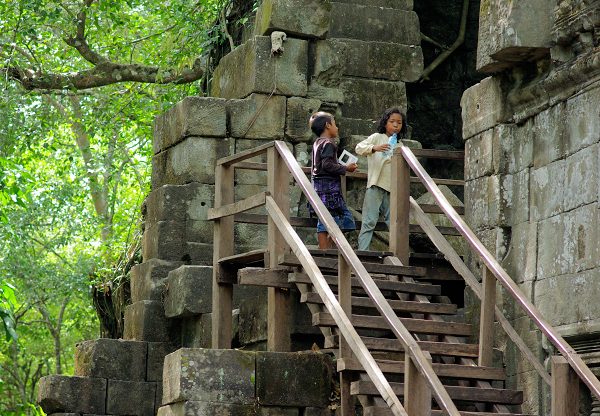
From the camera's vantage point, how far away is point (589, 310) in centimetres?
928

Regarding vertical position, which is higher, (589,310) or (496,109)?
(496,109)

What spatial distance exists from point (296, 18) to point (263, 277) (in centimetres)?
399

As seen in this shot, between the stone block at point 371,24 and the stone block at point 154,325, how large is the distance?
3.28 metres

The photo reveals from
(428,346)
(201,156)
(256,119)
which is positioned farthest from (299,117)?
(428,346)

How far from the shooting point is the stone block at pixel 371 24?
47.8ft

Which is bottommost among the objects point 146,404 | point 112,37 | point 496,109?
point 146,404

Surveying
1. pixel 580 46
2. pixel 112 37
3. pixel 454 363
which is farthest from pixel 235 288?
pixel 112 37

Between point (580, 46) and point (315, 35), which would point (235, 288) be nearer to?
point (315, 35)

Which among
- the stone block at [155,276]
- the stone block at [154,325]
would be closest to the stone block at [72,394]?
the stone block at [154,325]

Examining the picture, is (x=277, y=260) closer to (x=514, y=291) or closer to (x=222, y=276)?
(x=222, y=276)

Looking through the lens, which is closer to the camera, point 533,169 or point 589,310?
point 589,310

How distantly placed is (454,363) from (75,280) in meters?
12.1

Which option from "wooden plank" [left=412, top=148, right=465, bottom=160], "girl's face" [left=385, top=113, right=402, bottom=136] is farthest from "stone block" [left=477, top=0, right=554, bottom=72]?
"girl's face" [left=385, top=113, right=402, bottom=136]

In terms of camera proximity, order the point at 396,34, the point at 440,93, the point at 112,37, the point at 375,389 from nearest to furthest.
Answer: the point at 375,389 → the point at 396,34 → the point at 440,93 → the point at 112,37
